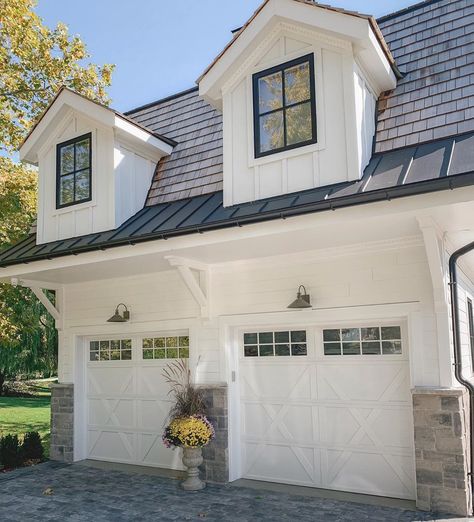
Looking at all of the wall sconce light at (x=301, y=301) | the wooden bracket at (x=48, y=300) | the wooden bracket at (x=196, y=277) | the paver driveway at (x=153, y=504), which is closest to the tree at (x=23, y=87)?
the wooden bracket at (x=48, y=300)

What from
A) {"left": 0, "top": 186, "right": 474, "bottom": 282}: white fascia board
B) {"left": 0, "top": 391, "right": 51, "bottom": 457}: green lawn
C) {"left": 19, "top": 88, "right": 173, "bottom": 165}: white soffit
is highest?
{"left": 19, "top": 88, "right": 173, "bottom": 165}: white soffit

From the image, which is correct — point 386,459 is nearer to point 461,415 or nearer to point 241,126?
point 461,415

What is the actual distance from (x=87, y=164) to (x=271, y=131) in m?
3.26

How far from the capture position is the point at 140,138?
7.94m

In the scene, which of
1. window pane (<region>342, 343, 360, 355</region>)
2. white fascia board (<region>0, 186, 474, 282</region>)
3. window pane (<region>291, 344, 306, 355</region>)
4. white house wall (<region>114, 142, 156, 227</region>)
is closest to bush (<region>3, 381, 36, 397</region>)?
white fascia board (<region>0, 186, 474, 282</region>)

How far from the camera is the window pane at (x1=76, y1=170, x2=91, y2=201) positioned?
8.07m

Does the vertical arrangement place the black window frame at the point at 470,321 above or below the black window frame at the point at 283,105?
below

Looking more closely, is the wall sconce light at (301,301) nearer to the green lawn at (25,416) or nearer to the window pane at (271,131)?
the window pane at (271,131)

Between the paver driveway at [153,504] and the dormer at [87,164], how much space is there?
11.6 feet

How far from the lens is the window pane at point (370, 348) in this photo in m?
6.49

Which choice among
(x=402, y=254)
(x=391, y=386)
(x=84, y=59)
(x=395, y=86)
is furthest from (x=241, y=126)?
(x=84, y=59)

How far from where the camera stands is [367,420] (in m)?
6.42

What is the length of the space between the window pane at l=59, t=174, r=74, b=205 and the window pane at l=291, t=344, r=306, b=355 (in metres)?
4.05

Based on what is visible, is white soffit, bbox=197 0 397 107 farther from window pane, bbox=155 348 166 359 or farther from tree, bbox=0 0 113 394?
tree, bbox=0 0 113 394
